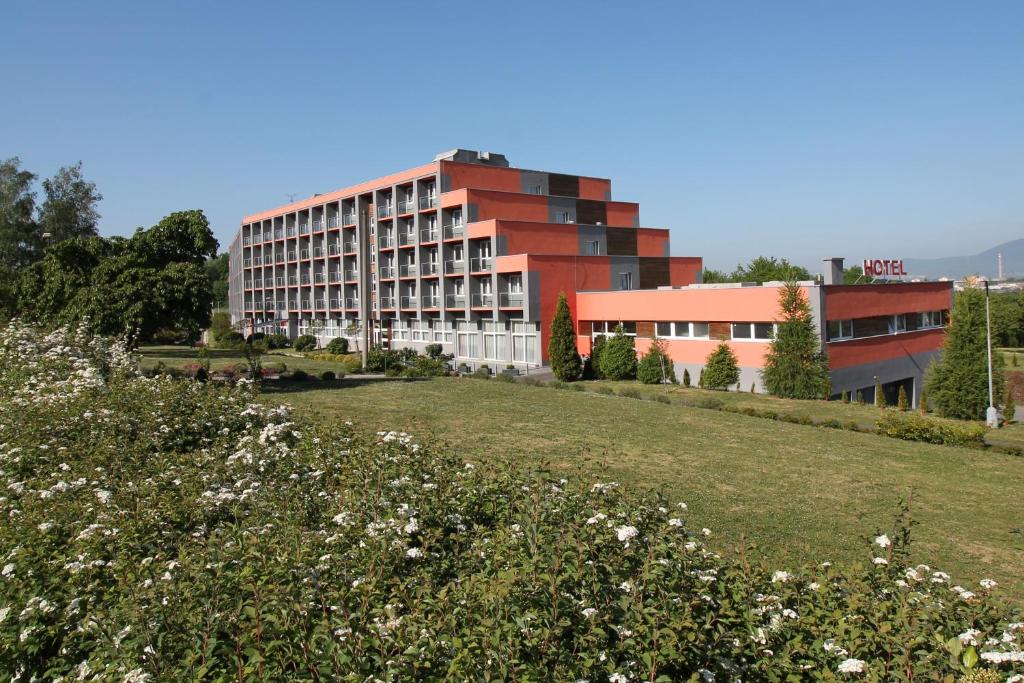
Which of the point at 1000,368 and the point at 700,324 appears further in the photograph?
the point at 700,324

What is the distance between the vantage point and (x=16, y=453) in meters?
10.1

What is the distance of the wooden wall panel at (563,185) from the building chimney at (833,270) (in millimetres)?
21258

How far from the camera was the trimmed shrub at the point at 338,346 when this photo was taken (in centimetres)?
5478

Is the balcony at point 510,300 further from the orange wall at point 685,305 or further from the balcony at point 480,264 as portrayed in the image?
the orange wall at point 685,305

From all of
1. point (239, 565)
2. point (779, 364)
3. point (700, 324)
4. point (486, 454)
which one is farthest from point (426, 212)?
point (239, 565)

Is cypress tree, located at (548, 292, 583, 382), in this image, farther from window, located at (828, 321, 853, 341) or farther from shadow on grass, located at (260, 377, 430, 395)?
window, located at (828, 321, 853, 341)

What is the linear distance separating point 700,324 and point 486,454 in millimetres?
23517

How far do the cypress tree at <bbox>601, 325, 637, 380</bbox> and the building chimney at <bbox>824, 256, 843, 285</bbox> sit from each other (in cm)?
1053

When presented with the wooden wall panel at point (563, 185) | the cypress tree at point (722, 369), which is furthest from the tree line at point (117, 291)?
the wooden wall panel at point (563, 185)

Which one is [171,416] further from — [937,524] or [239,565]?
[937,524]

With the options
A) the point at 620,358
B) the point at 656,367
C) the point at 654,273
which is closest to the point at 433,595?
the point at 656,367

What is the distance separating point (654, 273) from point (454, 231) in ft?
45.0

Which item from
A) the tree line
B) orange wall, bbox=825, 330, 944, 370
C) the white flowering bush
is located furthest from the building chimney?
the white flowering bush

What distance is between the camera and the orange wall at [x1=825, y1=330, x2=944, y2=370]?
105 feet
